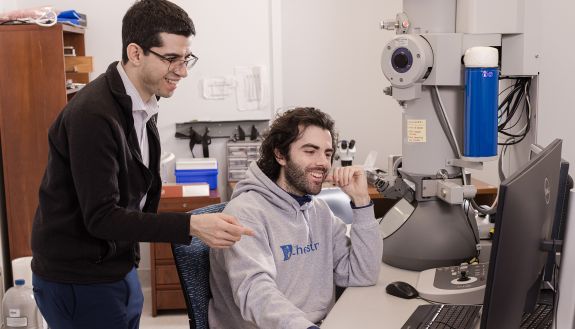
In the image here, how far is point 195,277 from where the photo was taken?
2020 mm

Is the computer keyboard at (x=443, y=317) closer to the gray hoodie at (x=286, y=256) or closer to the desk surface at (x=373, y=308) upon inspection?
the desk surface at (x=373, y=308)

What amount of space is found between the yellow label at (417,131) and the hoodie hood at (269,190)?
492 millimetres

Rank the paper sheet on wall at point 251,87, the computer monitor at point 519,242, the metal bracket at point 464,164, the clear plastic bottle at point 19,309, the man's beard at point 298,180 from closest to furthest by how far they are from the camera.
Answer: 1. the computer monitor at point 519,242
2. the man's beard at point 298,180
3. the metal bracket at point 464,164
4. the clear plastic bottle at point 19,309
5. the paper sheet on wall at point 251,87

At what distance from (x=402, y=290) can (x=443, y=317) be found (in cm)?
23

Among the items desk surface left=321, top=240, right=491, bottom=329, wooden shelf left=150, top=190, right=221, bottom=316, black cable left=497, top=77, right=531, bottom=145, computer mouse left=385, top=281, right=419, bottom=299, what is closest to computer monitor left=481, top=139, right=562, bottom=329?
desk surface left=321, top=240, right=491, bottom=329

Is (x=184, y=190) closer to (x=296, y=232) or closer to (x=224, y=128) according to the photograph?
(x=224, y=128)

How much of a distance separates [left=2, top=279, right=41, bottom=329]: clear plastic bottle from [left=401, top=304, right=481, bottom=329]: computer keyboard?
2.46m

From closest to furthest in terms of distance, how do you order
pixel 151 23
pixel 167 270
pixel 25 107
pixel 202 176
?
1. pixel 151 23
2. pixel 25 107
3. pixel 167 270
4. pixel 202 176

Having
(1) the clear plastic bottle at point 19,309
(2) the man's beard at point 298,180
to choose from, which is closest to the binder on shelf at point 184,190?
(1) the clear plastic bottle at point 19,309

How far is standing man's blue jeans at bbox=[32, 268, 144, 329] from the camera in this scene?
202 cm

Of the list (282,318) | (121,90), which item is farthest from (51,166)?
(282,318)

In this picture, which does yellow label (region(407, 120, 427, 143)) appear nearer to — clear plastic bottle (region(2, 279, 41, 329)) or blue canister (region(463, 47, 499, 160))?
blue canister (region(463, 47, 499, 160))

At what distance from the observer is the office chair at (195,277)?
1.99 meters

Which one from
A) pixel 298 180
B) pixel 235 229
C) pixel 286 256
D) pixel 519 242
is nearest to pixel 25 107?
pixel 298 180
